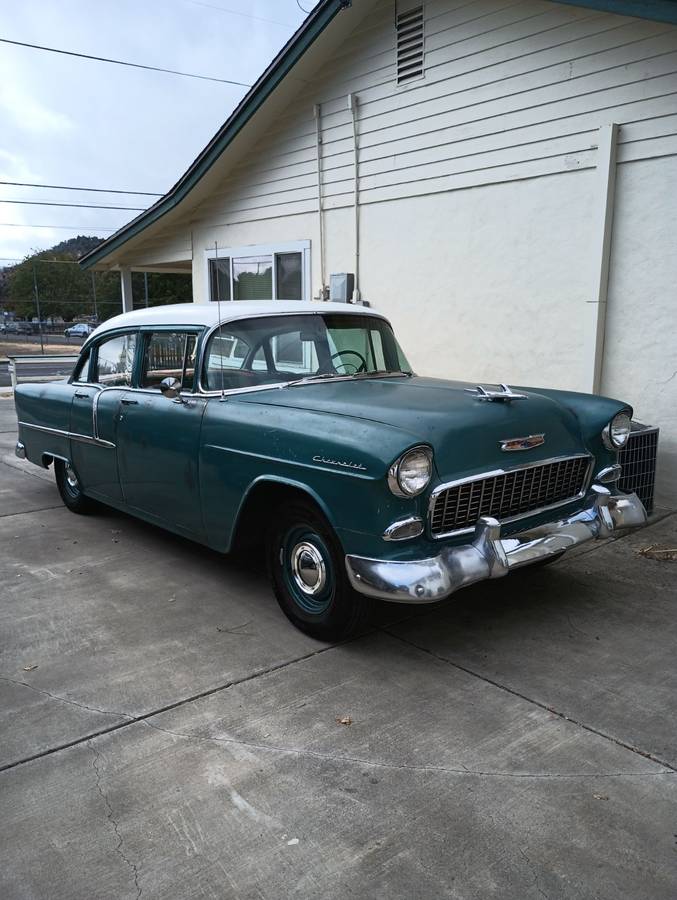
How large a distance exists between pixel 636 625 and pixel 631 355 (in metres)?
2.99

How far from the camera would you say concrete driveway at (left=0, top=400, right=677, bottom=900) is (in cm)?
226

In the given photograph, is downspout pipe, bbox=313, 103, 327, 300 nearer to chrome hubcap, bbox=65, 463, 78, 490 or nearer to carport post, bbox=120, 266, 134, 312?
chrome hubcap, bbox=65, 463, 78, 490

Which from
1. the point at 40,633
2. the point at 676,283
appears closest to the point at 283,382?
the point at 40,633

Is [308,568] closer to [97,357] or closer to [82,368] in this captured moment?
[97,357]

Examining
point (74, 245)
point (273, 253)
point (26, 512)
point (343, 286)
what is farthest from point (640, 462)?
point (74, 245)

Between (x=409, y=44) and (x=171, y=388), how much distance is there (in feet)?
17.5

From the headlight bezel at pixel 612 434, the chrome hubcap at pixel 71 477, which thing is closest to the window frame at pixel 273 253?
the chrome hubcap at pixel 71 477

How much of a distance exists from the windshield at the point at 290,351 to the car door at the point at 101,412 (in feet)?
3.33

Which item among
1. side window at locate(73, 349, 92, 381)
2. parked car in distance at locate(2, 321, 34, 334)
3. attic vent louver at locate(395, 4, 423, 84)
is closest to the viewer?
side window at locate(73, 349, 92, 381)

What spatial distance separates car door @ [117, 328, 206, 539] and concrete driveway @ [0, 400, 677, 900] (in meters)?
0.52

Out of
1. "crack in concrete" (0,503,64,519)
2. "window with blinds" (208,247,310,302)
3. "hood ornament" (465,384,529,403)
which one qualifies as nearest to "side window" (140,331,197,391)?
"hood ornament" (465,384,529,403)

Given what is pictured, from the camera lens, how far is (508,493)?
3736mm

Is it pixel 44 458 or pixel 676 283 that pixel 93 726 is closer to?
pixel 44 458

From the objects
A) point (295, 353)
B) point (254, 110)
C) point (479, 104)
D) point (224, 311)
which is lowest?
point (295, 353)
